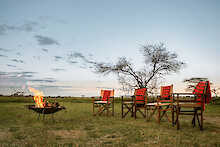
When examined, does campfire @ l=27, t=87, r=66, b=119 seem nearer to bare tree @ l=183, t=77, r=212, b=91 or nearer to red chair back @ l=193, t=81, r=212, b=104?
red chair back @ l=193, t=81, r=212, b=104

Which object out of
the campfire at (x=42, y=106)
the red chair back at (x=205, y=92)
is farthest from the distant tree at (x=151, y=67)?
the red chair back at (x=205, y=92)

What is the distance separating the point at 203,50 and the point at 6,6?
31.8 feet

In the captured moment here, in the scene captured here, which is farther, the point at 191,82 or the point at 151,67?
the point at 191,82

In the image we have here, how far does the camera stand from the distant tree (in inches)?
564

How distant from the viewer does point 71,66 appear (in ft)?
37.2

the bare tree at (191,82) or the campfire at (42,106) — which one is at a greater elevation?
the bare tree at (191,82)

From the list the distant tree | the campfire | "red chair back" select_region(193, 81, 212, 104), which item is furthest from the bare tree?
the campfire

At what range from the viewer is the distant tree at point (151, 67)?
14336 millimetres

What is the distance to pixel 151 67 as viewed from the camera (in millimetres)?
14414

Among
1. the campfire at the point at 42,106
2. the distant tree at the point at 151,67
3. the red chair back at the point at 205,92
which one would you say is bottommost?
the campfire at the point at 42,106

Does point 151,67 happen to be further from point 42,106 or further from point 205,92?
point 42,106

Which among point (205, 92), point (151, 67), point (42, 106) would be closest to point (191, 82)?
point (151, 67)

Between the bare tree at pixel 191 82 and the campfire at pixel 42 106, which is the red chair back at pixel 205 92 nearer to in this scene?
the campfire at pixel 42 106

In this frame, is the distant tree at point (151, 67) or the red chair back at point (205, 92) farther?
the distant tree at point (151, 67)
